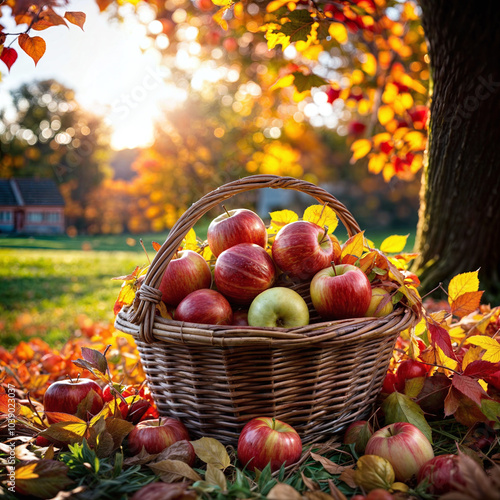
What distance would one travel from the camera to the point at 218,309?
1350 mm

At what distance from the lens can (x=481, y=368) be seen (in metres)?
1.40

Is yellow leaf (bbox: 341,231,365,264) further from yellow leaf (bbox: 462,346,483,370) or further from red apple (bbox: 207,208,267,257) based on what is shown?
yellow leaf (bbox: 462,346,483,370)

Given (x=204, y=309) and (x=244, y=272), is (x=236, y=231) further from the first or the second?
(x=204, y=309)

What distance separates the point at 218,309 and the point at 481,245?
2.16 metres

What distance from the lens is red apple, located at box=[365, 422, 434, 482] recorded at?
1146 mm

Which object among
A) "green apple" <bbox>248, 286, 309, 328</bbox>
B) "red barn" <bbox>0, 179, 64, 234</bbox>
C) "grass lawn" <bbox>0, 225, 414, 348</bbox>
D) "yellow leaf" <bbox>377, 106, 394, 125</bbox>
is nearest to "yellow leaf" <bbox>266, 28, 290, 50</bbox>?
"green apple" <bbox>248, 286, 309, 328</bbox>

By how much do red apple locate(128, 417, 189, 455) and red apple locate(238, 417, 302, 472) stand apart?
0.23m

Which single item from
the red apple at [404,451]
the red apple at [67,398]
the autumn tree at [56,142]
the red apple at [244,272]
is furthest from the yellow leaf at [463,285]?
the autumn tree at [56,142]

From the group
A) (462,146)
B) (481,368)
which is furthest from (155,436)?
(462,146)

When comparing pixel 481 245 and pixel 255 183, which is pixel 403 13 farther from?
pixel 255 183

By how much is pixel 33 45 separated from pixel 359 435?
1.76 meters

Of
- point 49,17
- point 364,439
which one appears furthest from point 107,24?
point 364,439

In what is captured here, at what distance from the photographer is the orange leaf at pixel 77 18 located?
1479 millimetres

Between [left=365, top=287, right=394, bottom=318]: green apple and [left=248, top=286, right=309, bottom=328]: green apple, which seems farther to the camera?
[left=365, top=287, right=394, bottom=318]: green apple
